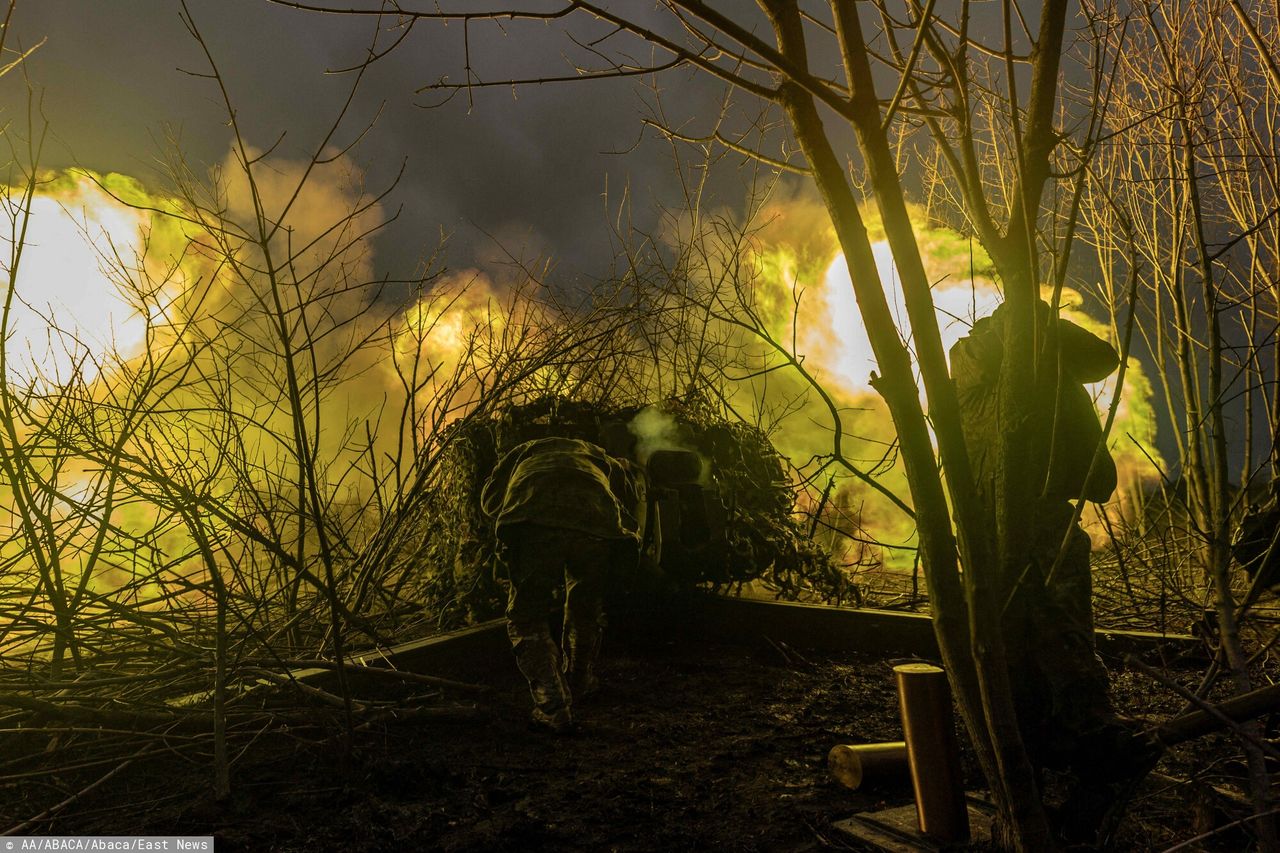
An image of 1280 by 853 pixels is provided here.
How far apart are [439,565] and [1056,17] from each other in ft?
17.3

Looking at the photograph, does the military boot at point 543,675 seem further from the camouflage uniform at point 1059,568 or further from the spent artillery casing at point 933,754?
the camouflage uniform at point 1059,568

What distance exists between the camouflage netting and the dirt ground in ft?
5.23

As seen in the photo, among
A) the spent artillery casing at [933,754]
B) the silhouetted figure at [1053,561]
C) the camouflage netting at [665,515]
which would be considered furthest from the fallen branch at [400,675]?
the silhouetted figure at [1053,561]

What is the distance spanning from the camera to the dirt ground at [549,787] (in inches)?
104

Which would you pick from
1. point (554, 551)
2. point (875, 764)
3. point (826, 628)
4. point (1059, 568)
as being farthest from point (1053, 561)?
point (826, 628)

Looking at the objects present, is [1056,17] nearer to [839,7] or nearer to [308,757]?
[839,7]

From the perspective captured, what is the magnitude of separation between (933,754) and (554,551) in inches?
86.8

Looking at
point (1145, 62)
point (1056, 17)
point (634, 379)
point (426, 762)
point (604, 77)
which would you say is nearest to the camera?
point (1056, 17)

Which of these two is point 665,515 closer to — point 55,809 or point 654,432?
point 654,432

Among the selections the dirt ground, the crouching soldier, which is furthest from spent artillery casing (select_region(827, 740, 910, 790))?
the crouching soldier

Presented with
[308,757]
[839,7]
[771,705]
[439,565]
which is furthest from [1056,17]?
[439,565]

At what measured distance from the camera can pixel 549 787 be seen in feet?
10.4

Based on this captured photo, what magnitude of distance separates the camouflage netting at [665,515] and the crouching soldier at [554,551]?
1268mm

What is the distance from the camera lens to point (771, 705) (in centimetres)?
429
